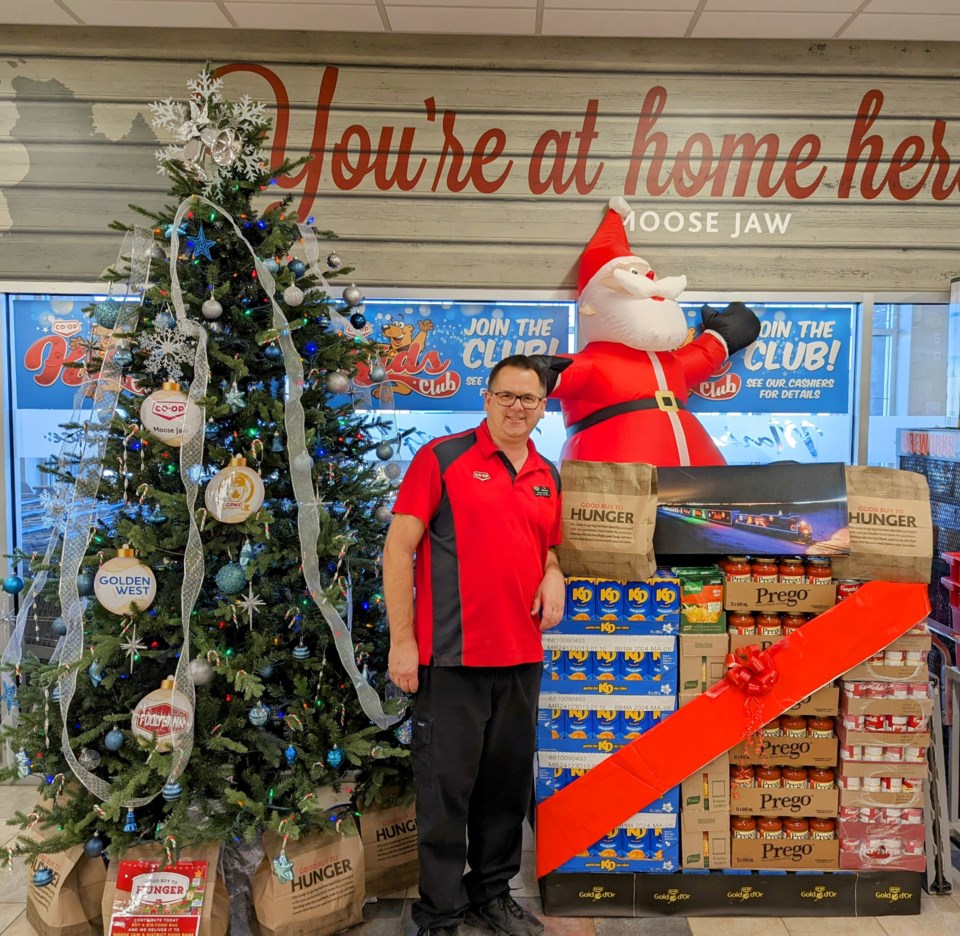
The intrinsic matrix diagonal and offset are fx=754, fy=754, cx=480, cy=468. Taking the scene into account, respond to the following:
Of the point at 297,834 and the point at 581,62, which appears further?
the point at 581,62

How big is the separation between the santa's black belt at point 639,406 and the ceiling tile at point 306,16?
75.4 inches

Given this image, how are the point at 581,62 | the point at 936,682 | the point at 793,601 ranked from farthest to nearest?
the point at 581,62 < the point at 936,682 < the point at 793,601

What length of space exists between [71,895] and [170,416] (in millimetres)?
1493

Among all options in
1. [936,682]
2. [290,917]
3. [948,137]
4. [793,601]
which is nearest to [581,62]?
[948,137]

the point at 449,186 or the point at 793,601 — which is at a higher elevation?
the point at 449,186

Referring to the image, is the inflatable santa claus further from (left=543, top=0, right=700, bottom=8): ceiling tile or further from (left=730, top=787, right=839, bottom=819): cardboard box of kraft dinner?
(left=730, top=787, right=839, bottom=819): cardboard box of kraft dinner

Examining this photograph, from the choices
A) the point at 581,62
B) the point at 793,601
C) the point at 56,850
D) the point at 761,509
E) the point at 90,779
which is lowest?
the point at 56,850

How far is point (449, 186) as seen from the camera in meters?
3.41

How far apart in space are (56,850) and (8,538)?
5.75ft

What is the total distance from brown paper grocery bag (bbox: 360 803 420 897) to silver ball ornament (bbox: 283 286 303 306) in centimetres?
169

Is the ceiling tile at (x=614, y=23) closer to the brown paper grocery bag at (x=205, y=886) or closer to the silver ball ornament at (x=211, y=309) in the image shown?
the silver ball ornament at (x=211, y=309)

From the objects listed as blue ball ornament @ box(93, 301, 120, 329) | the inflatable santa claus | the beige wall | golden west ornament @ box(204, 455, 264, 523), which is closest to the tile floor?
golden west ornament @ box(204, 455, 264, 523)

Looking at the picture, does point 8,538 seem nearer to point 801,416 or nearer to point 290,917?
point 290,917

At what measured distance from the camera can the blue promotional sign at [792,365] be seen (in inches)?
136
